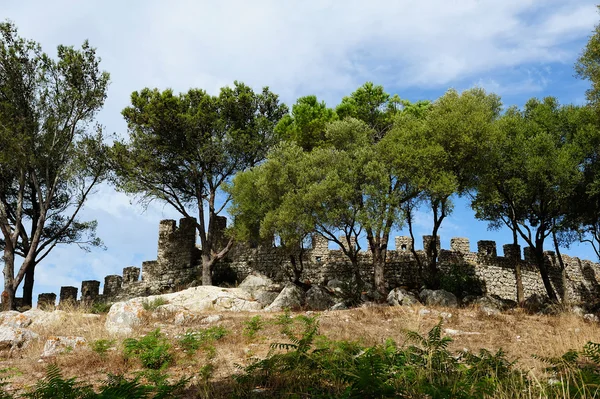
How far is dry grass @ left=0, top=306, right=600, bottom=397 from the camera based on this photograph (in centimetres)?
987

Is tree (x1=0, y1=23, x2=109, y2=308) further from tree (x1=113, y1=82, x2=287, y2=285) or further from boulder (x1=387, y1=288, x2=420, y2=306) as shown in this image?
boulder (x1=387, y1=288, x2=420, y2=306)

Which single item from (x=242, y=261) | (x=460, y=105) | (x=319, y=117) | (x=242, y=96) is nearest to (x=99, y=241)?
(x=242, y=261)

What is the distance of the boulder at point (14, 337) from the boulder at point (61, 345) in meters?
1.22

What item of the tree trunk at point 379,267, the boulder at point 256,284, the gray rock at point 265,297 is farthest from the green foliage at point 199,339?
the boulder at point 256,284

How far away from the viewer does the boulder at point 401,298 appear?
2075 centimetres

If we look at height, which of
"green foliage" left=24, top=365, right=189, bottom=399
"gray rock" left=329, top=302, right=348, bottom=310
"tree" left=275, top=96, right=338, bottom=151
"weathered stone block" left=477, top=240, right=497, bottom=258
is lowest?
"green foliage" left=24, top=365, right=189, bottom=399

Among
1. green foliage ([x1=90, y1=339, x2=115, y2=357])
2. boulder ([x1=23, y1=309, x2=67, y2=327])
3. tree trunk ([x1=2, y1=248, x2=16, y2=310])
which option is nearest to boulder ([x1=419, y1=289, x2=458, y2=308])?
green foliage ([x1=90, y1=339, x2=115, y2=357])

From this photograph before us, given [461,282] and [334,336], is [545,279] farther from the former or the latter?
[334,336]

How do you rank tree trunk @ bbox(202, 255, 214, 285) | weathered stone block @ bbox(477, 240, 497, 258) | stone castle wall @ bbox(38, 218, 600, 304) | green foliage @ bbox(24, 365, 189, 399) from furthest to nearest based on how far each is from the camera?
weathered stone block @ bbox(477, 240, 497, 258)
tree trunk @ bbox(202, 255, 214, 285)
stone castle wall @ bbox(38, 218, 600, 304)
green foliage @ bbox(24, 365, 189, 399)

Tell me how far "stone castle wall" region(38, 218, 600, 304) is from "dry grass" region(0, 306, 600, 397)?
11020 mm

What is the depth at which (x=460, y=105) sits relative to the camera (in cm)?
2450

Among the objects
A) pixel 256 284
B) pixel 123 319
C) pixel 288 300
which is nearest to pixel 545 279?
pixel 288 300

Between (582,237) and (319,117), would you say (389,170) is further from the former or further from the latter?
(582,237)

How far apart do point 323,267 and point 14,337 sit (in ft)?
64.8
